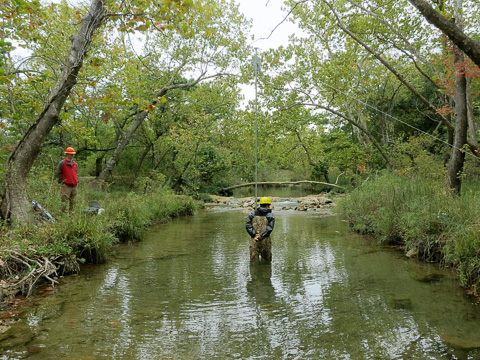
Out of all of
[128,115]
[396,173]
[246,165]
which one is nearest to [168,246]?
[396,173]

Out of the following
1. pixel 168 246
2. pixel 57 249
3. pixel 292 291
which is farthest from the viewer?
pixel 168 246

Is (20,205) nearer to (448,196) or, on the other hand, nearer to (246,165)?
(448,196)

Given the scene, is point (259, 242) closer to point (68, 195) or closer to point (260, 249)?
point (260, 249)

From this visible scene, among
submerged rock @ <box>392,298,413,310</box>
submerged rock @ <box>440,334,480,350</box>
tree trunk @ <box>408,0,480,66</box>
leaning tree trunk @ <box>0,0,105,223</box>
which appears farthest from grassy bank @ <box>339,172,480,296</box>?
leaning tree trunk @ <box>0,0,105,223</box>

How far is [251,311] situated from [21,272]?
378 cm

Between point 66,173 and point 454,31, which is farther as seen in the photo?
point 66,173

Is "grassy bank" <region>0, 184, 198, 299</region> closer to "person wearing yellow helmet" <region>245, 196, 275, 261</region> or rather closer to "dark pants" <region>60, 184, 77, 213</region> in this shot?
"dark pants" <region>60, 184, 77, 213</region>

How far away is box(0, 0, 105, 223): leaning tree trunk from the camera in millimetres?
7266

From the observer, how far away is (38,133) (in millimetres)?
7781

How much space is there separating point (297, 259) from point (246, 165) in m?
18.4

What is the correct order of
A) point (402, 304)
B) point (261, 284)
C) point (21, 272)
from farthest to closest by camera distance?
point (261, 284) → point (21, 272) → point (402, 304)

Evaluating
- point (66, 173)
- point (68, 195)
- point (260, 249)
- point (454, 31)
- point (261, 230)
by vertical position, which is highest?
point (454, 31)

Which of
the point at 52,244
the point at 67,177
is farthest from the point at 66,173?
the point at 52,244

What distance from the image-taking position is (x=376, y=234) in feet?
33.7
